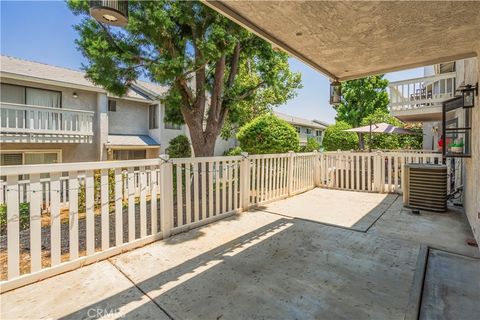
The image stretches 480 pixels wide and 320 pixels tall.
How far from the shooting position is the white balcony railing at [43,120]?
338 inches

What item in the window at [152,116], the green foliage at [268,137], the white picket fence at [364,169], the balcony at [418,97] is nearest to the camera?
the white picket fence at [364,169]

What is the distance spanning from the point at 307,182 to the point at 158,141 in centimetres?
887

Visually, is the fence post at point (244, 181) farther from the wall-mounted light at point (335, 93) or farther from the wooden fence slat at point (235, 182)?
the wall-mounted light at point (335, 93)

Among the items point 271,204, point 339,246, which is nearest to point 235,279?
point 339,246

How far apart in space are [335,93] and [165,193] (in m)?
3.89

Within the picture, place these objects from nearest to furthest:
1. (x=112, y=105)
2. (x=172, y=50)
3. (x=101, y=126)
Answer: (x=172, y=50) → (x=101, y=126) → (x=112, y=105)

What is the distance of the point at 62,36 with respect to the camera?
805 centimetres

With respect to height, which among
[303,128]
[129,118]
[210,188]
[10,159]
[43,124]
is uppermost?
[303,128]

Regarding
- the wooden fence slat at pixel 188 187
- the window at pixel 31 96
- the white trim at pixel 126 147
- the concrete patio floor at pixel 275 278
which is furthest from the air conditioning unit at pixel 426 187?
the window at pixel 31 96

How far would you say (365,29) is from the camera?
2.94 metres

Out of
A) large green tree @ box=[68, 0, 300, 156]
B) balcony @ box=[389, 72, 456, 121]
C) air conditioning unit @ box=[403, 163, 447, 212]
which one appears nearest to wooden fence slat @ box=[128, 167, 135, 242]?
large green tree @ box=[68, 0, 300, 156]

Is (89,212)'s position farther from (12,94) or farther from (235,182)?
(12,94)

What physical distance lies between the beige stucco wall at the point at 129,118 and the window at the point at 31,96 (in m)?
2.30

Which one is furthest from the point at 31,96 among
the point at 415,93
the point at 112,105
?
the point at 415,93
